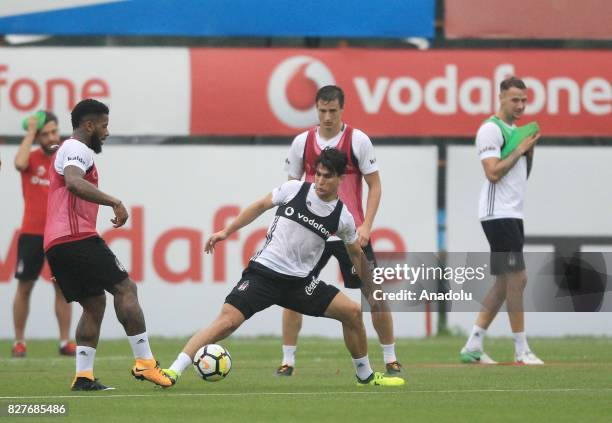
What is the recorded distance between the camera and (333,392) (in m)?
10.4

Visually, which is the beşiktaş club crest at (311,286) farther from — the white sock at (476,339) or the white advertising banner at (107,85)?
the white advertising banner at (107,85)

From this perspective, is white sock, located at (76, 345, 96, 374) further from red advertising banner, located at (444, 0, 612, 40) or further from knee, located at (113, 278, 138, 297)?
red advertising banner, located at (444, 0, 612, 40)

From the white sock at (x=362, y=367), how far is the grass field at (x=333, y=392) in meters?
0.12

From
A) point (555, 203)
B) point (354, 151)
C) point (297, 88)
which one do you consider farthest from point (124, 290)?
point (555, 203)

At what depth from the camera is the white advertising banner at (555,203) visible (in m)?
18.2

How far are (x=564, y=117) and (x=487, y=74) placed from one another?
115 centimetres

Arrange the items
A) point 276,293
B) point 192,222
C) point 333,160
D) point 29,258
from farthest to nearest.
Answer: point 192,222 → point 29,258 → point 276,293 → point 333,160

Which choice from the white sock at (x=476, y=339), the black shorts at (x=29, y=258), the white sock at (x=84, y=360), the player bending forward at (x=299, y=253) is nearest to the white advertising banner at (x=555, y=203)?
the white sock at (x=476, y=339)

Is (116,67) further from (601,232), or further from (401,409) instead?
(401,409)

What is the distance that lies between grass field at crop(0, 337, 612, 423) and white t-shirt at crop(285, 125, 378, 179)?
1.77 metres

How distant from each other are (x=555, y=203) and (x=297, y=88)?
3.63 m

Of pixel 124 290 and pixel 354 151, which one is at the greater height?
pixel 354 151

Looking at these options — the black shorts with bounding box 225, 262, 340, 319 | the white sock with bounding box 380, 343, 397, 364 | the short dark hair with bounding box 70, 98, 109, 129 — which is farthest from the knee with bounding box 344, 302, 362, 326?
the short dark hair with bounding box 70, 98, 109, 129

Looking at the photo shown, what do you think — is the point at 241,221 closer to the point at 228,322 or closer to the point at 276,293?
the point at 276,293
